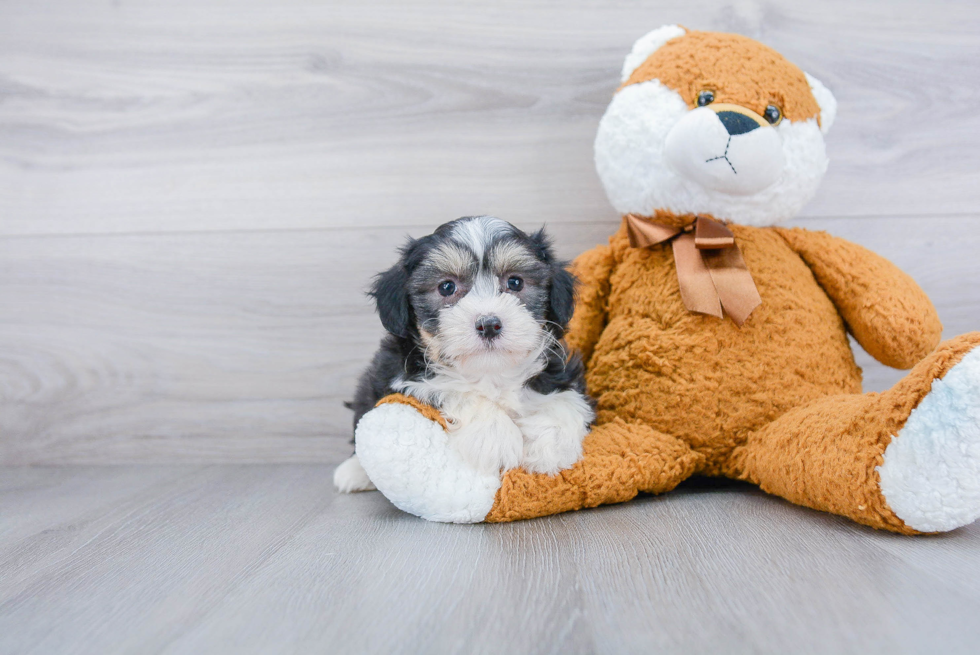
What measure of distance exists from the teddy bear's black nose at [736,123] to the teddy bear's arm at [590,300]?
0.39 meters

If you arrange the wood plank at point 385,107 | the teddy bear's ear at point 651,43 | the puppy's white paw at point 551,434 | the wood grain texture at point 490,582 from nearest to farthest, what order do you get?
1. the wood grain texture at point 490,582
2. the puppy's white paw at point 551,434
3. the teddy bear's ear at point 651,43
4. the wood plank at point 385,107

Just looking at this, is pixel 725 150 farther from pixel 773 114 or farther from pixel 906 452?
pixel 906 452

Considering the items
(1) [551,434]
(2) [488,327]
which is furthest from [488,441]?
(2) [488,327]

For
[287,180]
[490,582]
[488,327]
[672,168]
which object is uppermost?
[672,168]

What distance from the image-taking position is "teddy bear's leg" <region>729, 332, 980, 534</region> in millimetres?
1016

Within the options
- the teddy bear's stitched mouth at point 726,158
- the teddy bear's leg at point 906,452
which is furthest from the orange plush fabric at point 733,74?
the teddy bear's leg at point 906,452

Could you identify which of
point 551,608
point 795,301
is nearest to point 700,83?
point 795,301

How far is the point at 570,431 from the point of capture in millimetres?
1304

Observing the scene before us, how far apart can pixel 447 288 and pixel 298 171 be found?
0.83m

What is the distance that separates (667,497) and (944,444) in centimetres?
54

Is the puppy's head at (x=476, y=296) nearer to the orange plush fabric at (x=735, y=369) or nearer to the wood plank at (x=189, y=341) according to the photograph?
the orange plush fabric at (x=735, y=369)

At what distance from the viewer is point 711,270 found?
55.5 inches

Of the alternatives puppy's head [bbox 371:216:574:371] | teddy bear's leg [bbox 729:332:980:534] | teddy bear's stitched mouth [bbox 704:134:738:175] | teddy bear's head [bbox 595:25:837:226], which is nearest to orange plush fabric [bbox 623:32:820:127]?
teddy bear's head [bbox 595:25:837:226]

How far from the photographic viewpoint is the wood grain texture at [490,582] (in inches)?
32.7
